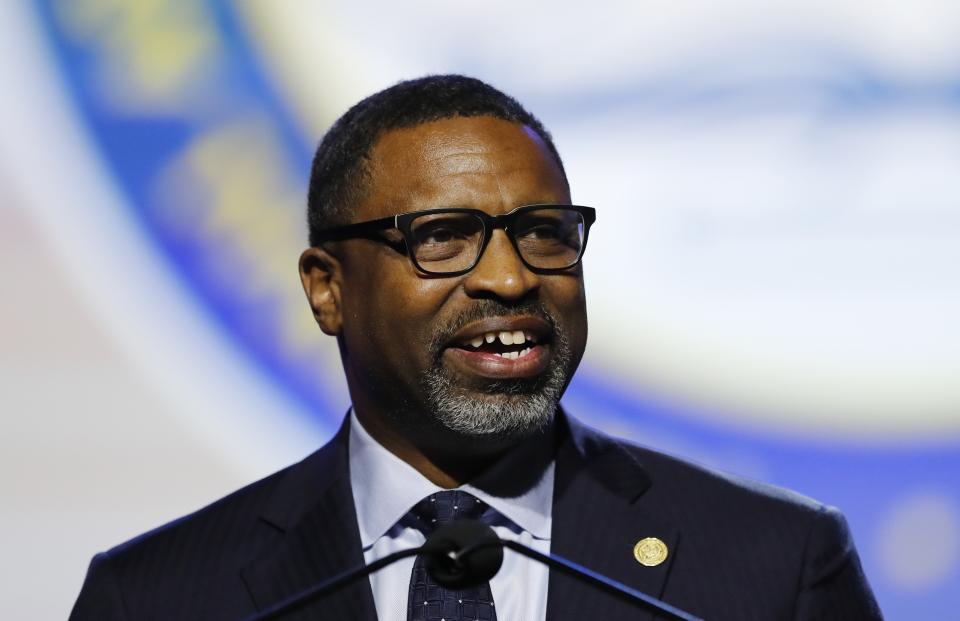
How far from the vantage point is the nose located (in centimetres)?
189

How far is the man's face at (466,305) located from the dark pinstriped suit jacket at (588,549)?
20 centimetres

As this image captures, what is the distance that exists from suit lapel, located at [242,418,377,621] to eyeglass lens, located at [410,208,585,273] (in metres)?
0.42

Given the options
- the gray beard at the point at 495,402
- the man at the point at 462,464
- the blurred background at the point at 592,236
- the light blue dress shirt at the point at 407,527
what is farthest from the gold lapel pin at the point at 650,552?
the blurred background at the point at 592,236

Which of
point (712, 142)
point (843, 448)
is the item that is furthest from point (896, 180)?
point (843, 448)

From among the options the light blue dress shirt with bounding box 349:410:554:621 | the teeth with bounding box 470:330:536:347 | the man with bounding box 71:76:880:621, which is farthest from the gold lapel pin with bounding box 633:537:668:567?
the teeth with bounding box 470:330:536:347

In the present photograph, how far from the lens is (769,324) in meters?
2.61

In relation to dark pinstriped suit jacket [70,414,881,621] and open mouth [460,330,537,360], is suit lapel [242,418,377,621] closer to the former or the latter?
dark pinstriped suit jacket [70,414,881,621]

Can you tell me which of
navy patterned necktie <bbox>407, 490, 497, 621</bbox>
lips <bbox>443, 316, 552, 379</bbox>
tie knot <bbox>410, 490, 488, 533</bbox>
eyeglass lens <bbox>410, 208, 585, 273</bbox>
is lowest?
navy patterned necktie <bbox>407, 490, 497, 621</bbox>

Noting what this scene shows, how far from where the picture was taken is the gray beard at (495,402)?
192cm

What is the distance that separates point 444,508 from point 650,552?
305mm

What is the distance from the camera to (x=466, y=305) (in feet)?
6.27

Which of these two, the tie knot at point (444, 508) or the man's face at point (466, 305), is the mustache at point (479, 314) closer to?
the man's face at point (466, 305)

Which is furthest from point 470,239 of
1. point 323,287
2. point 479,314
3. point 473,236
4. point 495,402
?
point 323,287

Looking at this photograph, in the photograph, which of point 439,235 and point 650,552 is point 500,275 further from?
point 650,552
